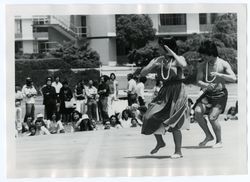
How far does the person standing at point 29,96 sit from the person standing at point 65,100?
10.5 inches

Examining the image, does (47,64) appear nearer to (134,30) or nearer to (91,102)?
(91,102)

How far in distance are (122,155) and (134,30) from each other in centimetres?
120

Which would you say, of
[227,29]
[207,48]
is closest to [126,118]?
[207,48]

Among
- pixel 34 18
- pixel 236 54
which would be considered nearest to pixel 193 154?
pixel 236 54

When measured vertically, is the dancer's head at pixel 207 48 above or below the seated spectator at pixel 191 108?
above

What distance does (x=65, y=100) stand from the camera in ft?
21.1

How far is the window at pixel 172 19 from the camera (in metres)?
6.36

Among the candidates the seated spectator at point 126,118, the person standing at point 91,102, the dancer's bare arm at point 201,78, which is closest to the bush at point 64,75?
the person standing at point 91,102

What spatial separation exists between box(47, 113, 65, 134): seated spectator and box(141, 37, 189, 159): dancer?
80cm

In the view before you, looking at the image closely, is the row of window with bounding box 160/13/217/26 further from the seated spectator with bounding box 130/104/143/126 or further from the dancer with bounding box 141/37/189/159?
the seated spectator with bounding box 130/104/143/126

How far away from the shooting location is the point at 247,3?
6.37 metres

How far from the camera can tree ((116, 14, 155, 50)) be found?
20.8 ft

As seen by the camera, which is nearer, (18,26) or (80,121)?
(18,26)

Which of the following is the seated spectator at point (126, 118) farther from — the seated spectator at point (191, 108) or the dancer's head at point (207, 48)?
the dancer's head at point (207, 48)
